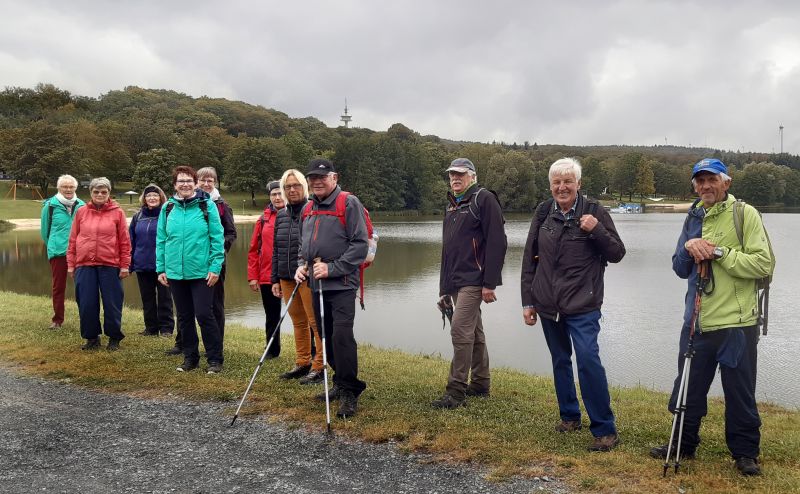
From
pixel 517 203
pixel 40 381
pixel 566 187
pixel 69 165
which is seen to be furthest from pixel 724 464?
pixel 517 203

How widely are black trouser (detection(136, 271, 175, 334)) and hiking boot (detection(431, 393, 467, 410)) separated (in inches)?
223

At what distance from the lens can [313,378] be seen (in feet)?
21.7

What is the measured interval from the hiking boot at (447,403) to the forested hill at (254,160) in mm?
62312

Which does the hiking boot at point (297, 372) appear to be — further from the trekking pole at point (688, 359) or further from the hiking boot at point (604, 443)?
the trekking pole at point (688, 359)

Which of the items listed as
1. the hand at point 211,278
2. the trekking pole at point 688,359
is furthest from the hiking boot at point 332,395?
the trekking pole at point 688,359

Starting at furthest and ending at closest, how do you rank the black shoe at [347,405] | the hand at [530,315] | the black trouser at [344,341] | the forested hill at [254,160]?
the forested hill at [254,160] < the black trouser at [344,341] < the black shoe at [347,405] < the hand at [530,315]

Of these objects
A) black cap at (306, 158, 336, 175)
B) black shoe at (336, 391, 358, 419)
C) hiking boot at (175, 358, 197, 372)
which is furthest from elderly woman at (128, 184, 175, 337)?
black shoe at (336, 391, 358, 419)

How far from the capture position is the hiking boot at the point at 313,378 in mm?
6570

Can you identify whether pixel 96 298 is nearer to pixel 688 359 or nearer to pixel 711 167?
pixel 688 359

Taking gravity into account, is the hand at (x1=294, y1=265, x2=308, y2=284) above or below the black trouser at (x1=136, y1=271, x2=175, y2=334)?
above

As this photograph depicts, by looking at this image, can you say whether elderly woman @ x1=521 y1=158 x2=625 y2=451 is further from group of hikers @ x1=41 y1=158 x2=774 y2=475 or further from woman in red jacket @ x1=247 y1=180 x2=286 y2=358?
woman in red jacket @ x1=247 y1=180 x2=286 y2=358

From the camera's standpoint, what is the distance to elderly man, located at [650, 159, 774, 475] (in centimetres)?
412

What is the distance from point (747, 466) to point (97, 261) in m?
7.70

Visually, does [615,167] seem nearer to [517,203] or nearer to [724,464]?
[517,203]
